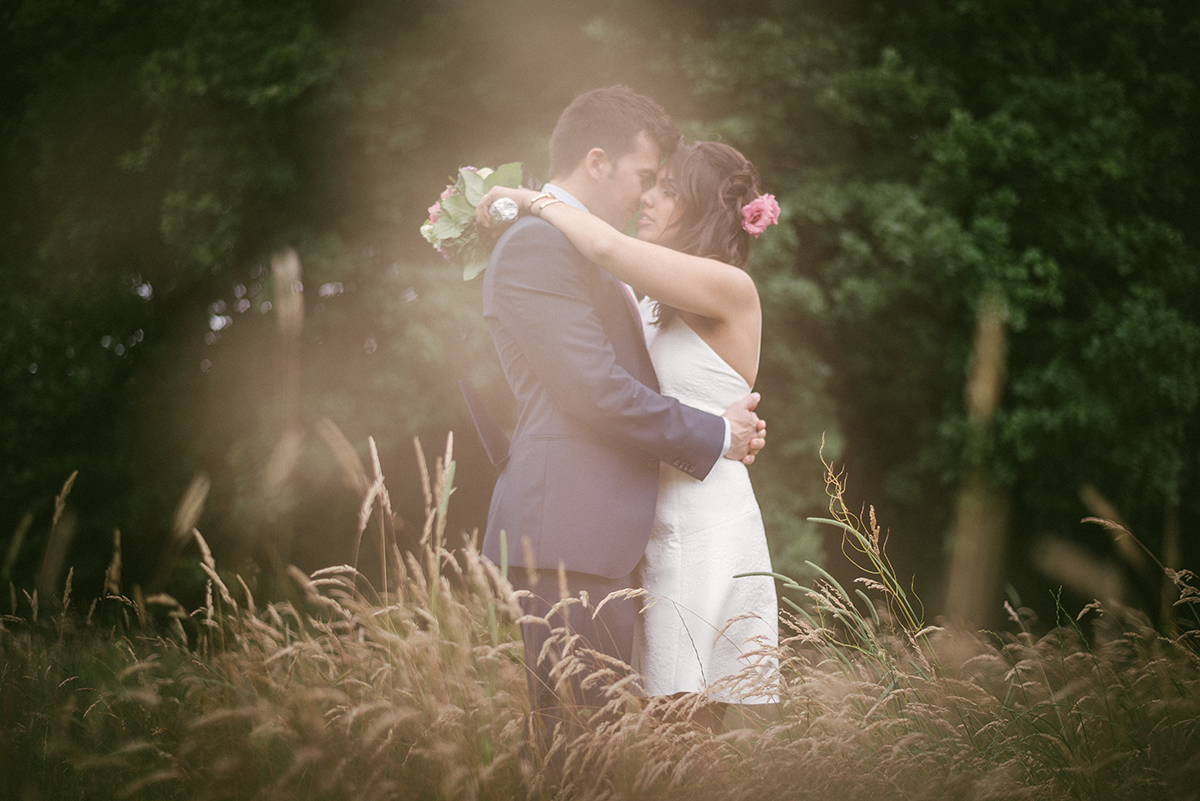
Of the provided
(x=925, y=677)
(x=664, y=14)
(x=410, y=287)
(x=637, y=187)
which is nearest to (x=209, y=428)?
(x=410, y=287)

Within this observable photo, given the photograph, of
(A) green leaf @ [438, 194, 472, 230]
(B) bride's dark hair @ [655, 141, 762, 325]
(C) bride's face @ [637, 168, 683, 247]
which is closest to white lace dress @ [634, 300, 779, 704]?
(B) bride's dark hair @ [655, 141, 762, 325]

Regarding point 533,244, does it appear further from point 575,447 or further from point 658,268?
point 575,447

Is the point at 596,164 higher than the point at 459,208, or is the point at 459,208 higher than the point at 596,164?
the point at 596,164

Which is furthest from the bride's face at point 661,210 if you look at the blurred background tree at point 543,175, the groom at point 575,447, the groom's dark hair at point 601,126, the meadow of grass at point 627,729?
the blurred background tree at point 543,175

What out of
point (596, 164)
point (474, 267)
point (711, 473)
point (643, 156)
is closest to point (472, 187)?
point (474, 267)

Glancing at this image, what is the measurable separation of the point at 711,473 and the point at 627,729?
0.81 m

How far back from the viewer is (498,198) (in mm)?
2568

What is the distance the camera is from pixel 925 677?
2.27 m

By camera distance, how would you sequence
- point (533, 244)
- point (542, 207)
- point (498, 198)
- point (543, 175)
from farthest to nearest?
point (543, 175) < point (498, 198) < point (542, 207) < point (533, 244)

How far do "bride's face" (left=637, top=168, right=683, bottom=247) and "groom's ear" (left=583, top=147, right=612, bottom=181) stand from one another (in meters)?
0.19

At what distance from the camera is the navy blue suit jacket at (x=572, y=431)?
2184 millimetres

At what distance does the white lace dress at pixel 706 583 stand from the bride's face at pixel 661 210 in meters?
0.49

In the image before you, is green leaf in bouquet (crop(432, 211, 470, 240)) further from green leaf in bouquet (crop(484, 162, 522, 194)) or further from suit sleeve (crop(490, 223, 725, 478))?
suit sleeve (crop(490, 223, 725, 478))

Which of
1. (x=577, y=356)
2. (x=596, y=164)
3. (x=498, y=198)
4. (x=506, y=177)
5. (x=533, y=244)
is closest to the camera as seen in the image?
(x=577, y=356)
